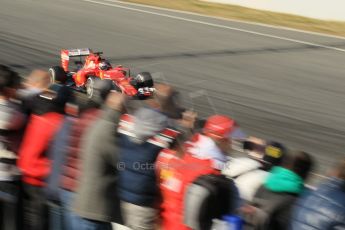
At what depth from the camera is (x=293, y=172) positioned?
475 centimetres

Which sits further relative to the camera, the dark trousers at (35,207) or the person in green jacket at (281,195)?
the dark trousers at (35,207)

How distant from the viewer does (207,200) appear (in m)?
4.63

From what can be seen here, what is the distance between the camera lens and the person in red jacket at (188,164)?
4852 millimetres

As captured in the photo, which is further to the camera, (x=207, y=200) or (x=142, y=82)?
(x=142, y=82)

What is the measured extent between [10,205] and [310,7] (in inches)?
668

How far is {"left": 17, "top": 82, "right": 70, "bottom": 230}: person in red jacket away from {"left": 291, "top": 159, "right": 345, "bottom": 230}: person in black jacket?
2.06 meters

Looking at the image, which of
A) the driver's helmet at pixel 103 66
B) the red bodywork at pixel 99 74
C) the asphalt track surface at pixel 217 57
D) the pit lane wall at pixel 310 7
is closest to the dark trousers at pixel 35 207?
the asphalt track surface at pixel 217 57

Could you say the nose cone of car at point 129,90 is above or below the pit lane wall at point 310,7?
below

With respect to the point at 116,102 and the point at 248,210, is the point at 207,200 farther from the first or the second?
the point at 116,102

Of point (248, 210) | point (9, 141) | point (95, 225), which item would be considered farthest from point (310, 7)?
point (95, 225)

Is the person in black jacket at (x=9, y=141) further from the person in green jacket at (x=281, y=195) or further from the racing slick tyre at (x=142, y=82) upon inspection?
the racing slick tyre at (x=142, y=82)

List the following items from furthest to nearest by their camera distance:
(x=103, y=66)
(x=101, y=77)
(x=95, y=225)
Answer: (x=103, y=66) < (x=101, y=77) < (x=95, y=225)

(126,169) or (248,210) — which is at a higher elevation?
(126,169)

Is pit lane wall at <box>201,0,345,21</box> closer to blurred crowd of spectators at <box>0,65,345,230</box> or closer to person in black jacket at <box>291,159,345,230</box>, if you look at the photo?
blurred crowd of spectators at <box>0,65,345,230</box>
